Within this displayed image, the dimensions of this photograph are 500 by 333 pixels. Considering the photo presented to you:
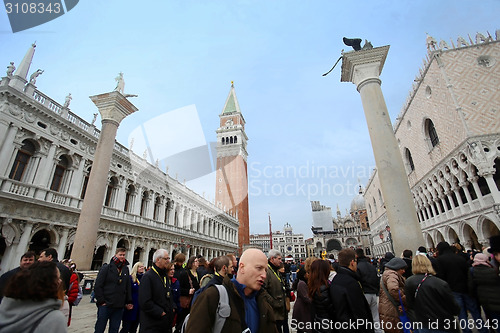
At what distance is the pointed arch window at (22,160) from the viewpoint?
37.4 ft

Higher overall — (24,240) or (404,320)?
(24,240)

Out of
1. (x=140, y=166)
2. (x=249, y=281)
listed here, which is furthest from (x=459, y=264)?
(x=140, y=166)

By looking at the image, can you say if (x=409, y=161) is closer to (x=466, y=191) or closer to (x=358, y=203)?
(x=466, y=191)

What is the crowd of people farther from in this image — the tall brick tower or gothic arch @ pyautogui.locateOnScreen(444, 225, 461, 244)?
the tall brick tower

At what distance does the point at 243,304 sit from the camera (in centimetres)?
176

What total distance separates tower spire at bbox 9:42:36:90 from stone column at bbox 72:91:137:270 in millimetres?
4794

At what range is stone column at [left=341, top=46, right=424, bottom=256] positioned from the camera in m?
5.89

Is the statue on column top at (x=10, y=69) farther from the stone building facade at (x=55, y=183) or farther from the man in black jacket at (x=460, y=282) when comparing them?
the man in black jacket at (x=460, y=282)

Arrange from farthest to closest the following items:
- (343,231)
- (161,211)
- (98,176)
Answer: (343,231) < (161,211) < (98,176)

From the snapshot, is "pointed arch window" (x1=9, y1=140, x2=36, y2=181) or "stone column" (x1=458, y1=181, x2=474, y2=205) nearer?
"pointed arch window" (x1=9, y1=140, x2=36, y2=181)

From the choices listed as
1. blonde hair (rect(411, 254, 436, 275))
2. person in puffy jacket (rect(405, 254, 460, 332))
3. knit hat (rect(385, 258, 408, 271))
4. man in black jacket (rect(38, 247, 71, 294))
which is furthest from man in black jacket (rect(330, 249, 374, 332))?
man in black jacket (rect(38, 247, 71, 294))

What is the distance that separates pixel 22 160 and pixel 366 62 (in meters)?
15.7

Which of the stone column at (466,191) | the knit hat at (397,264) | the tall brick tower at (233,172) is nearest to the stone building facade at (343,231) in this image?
the tall brick tower at (233,172)

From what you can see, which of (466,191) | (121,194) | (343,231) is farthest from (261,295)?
(343,231)
